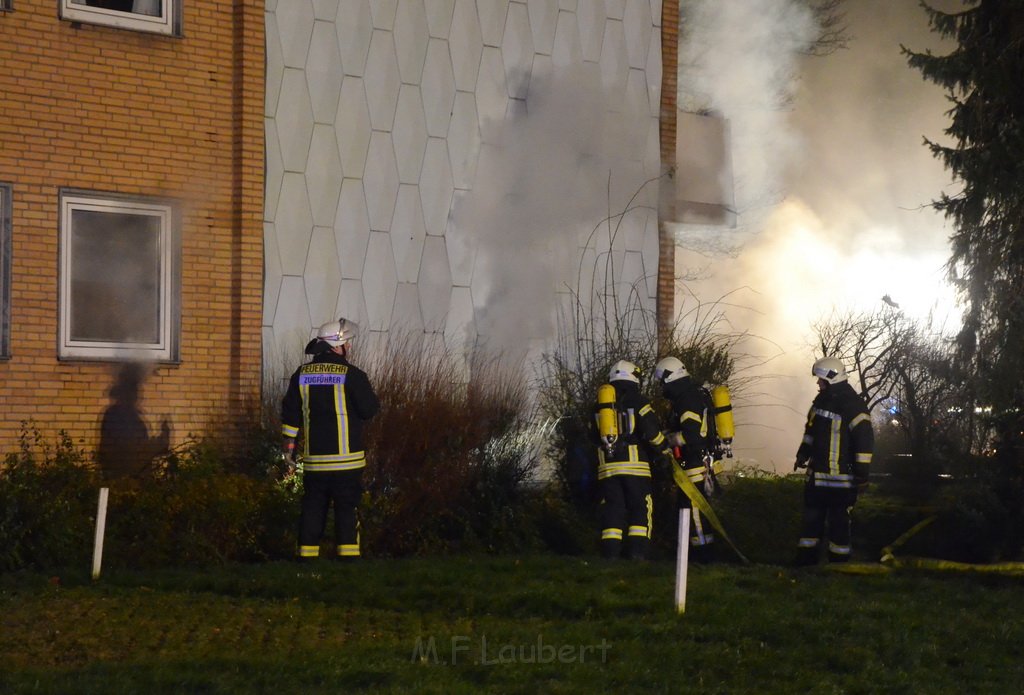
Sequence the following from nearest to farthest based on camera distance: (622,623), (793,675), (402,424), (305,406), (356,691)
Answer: (356,691) → (793,675) → (622,623) → (305,406) → (402,424)

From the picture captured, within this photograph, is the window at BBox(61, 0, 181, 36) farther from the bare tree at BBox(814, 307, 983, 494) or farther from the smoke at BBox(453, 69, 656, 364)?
the bare tree at BBox(814, 307, 983, 494)

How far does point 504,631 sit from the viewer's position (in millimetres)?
7801

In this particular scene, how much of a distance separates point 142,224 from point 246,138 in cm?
136

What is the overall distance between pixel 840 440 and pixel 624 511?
1962 mm

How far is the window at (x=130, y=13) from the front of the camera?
13172 millimetres

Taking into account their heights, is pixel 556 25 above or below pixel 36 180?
above

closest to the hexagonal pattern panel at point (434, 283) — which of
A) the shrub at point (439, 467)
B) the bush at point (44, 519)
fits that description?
the shrub at point (439, 467)

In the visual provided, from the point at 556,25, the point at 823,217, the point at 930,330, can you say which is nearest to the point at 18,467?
the point at 556,25

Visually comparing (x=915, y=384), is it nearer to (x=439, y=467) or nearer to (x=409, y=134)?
(x=409, y=134)

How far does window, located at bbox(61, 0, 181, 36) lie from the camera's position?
43.2 ft

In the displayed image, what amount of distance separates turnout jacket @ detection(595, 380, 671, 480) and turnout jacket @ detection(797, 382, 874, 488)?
143 centimetres

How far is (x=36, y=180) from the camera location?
13.0 metres

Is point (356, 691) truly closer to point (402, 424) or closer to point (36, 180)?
point (402, 424)

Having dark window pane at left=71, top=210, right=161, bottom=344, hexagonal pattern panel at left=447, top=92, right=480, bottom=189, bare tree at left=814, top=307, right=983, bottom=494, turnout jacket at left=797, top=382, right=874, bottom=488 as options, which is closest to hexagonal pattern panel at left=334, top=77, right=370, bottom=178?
hexagonal pattern panel at left=447, top=92, right=480, bottom=189
